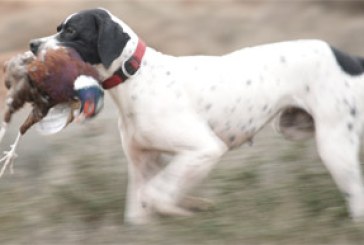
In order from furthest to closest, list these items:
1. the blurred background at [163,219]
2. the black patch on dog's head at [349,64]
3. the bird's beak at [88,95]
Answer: the black patch on dog's head at [349,64] → the blurred background at [163,219] → the bird's beak at [88,95]

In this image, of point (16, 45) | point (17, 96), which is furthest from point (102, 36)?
point (16, 45)

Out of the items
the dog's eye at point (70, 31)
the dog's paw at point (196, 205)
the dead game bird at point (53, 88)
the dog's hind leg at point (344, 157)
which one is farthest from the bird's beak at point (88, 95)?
the dog's hind leg at point (344, 157)

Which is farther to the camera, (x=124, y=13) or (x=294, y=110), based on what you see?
(x=124, y=13)

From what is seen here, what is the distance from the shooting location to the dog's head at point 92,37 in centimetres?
534

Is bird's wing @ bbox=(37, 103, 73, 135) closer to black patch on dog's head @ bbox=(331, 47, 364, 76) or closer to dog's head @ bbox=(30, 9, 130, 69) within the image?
dog's head @ bbox=(30, 9, 130, 69)

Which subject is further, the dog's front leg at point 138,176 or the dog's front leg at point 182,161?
the dog's front leg at point 138,176

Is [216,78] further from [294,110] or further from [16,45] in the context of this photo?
[16,45]

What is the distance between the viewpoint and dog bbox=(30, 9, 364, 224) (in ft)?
17.6

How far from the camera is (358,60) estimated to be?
576 centimetres

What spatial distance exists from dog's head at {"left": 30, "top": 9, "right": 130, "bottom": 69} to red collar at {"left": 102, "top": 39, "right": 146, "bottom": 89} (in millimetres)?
74

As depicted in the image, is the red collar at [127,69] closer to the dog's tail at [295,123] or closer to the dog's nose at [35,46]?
the dog's nose at [35,46]

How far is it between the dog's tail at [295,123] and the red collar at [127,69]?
94 centimetres

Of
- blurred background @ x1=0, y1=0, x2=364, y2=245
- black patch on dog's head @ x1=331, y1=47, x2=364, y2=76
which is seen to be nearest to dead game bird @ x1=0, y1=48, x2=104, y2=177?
blurred background @ x1=0, y1=0, x2=364, y2=245

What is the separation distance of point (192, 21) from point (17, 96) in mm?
6843
